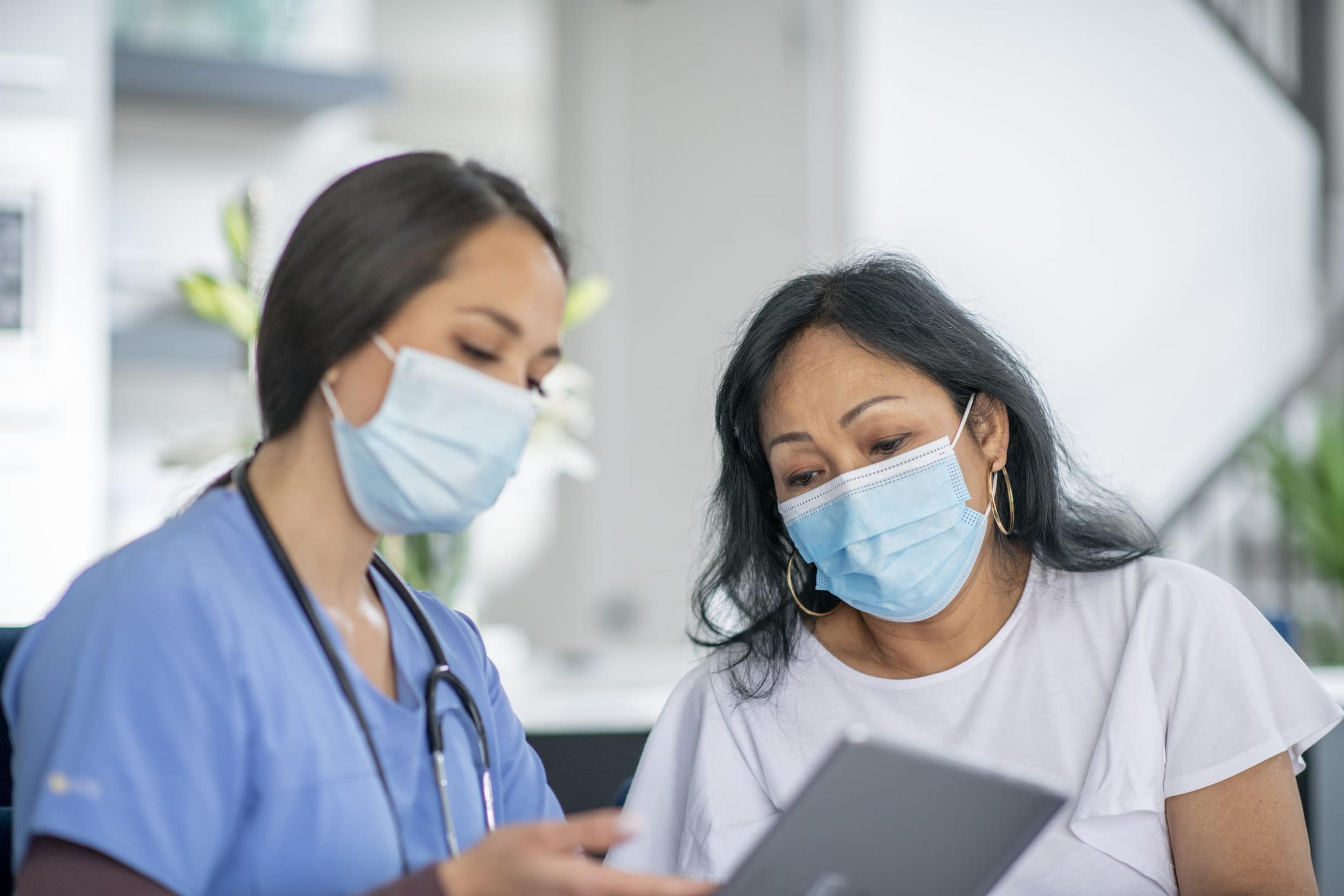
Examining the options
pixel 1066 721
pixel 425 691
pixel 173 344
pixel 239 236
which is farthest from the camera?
pixel 173 344

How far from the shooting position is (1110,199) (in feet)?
15.1

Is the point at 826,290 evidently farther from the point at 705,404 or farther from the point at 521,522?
the point at 521,522

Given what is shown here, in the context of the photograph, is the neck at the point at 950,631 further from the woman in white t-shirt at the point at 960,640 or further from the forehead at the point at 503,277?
the forehead at the point at 503,277

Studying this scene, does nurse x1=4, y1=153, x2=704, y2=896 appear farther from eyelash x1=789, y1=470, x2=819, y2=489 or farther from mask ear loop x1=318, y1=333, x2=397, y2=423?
eyelash x1=789, y1=470, x2=819, y2=489

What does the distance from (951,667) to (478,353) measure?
0.79 m

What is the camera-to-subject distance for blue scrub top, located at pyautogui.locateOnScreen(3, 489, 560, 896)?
3.14ft

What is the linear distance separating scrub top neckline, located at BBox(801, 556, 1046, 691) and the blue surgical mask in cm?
8

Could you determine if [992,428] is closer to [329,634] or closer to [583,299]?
[329,634]

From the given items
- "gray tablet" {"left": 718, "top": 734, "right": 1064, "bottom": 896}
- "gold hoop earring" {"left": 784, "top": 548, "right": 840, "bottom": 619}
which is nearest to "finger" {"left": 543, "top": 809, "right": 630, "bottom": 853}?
"gray tablet" {"left": 718, "top": 734, "right": 1064, "bottom": 896}

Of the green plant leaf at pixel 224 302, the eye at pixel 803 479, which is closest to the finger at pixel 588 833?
the eye at pixel 803 479

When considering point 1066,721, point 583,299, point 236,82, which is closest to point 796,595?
point 1066,721

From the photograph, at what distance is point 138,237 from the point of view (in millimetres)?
3656

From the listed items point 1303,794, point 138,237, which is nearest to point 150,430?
point 138,237

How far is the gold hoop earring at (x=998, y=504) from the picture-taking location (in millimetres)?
1674
